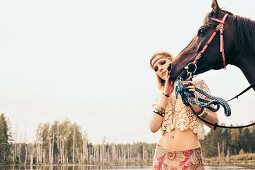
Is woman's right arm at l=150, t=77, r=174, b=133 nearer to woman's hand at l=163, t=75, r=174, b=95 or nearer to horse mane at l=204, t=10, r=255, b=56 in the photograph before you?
woman's hand at l=163, t=75, r=174, b=95

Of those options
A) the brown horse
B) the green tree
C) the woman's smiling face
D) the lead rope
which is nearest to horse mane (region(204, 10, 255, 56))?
the brown horse

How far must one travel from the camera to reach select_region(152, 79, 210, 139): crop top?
137 inches

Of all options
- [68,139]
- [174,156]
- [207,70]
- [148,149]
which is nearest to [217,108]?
[207,70]

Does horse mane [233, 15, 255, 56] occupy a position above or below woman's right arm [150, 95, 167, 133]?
above

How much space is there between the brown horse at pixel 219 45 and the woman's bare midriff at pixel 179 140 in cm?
62

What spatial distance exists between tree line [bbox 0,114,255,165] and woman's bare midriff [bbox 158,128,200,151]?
6444 centimetres

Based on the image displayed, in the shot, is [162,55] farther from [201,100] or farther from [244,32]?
[244,32]

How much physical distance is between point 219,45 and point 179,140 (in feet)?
2.99

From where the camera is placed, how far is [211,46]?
3020mm

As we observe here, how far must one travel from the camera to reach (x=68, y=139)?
289 feet

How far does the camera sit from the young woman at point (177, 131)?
3385mm

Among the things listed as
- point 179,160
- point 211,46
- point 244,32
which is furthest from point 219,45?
point 179,160

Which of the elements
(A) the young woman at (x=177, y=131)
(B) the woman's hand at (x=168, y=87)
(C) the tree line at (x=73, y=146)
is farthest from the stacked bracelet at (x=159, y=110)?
(C) the tree line at (x=73, y=146)

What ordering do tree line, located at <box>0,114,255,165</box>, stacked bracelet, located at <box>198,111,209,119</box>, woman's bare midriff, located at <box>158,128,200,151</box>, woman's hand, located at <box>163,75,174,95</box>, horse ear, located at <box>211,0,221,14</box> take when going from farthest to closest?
1. tree line, located at <box>0,114,255,165</box>
2. woman's bare midriff, located at <box>158,128,200,151</box>
3. stacked bracelet, located at <box>198,111,209,119</box>
4. woman's hand, located at <box>163,75,174,95</box>
5. horse ear, located at <box>211,0,221,14</box>
